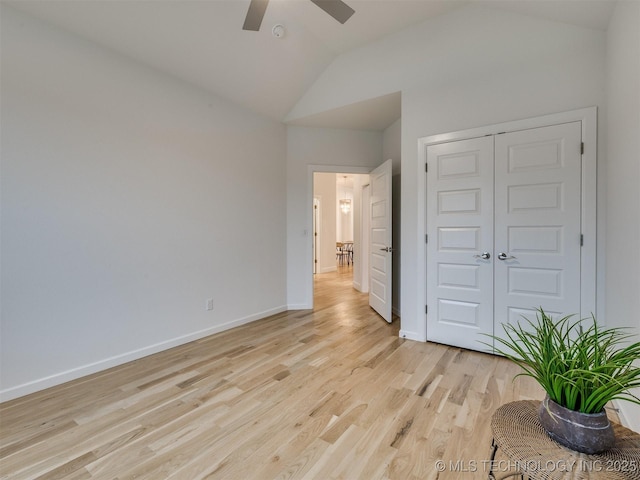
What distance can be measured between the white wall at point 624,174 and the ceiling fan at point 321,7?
65.7 inches

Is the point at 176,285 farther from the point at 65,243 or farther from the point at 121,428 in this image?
the point at 121,428

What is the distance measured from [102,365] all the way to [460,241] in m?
3.47

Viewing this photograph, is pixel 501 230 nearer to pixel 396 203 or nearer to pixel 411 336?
pixel 411 336

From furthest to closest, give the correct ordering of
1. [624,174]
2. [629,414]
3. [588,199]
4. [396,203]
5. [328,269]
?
[328,269] → [396,203] → [588,199] → [624,174] → [629,414]

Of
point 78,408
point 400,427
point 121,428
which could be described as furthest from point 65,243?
point 400,427

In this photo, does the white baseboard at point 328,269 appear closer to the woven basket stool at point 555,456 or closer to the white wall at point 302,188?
the white wall at point 302,188

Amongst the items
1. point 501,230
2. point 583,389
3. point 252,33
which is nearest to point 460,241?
point 501,230

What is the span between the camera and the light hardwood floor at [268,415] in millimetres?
1479

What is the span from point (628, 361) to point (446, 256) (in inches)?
83.9

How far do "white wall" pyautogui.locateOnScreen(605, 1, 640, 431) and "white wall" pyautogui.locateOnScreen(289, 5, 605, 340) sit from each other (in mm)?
240

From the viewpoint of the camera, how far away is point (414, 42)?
3.02 m

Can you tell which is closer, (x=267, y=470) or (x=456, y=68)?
(x=267, y=470)

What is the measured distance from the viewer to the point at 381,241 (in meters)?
3.93

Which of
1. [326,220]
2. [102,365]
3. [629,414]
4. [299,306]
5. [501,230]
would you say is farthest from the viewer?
[326,220]
